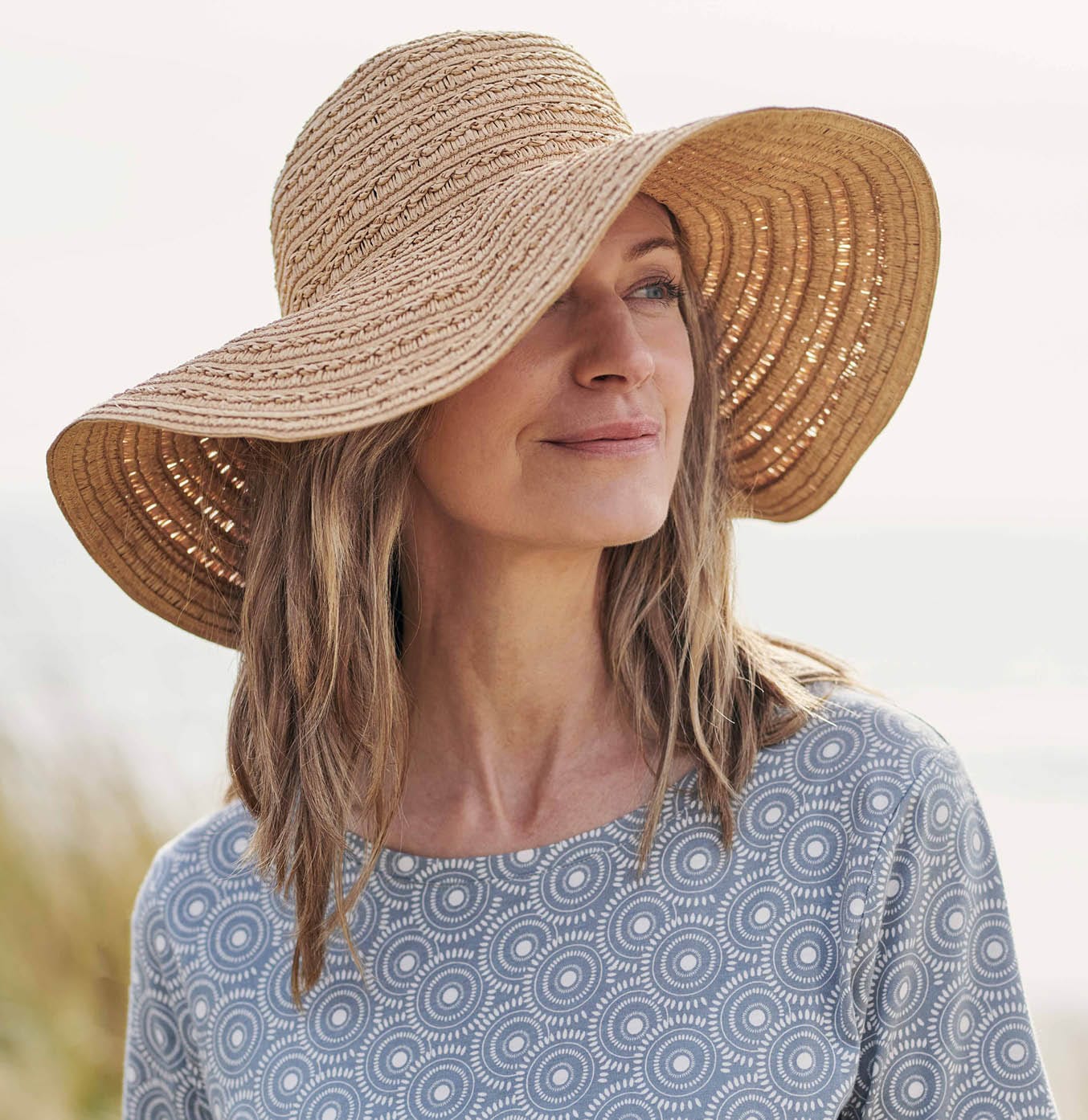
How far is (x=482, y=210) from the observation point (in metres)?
1.45

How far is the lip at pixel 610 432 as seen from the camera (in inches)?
60.4

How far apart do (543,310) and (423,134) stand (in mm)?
387

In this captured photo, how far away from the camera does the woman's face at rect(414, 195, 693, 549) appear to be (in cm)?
153

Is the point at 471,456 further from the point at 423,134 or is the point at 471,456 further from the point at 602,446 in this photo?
Answer: the point at 423,134

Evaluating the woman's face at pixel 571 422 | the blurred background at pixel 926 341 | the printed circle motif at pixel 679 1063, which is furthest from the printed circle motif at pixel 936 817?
the blurred background at pixel 926 341

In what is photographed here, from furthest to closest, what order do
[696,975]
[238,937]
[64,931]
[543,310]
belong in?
[64,931] → [238,937] → [696,975] → [543,310]

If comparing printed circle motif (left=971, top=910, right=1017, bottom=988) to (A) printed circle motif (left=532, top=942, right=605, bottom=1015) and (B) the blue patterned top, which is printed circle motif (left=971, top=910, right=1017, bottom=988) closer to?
(B) the blue patterned top

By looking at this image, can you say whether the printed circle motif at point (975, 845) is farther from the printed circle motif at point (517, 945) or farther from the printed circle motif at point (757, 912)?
the printed circle motif at point (517, 945)

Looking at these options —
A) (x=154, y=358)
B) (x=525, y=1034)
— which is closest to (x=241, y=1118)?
(x=525, y=1034)

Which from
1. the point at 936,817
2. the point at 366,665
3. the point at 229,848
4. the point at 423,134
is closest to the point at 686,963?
the point at 936,817

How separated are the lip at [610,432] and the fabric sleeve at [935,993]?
514mm

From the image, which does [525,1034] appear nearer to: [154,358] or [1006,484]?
[154,358]

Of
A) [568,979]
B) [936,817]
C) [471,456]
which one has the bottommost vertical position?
[568,979]

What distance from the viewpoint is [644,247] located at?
5.27 ft
